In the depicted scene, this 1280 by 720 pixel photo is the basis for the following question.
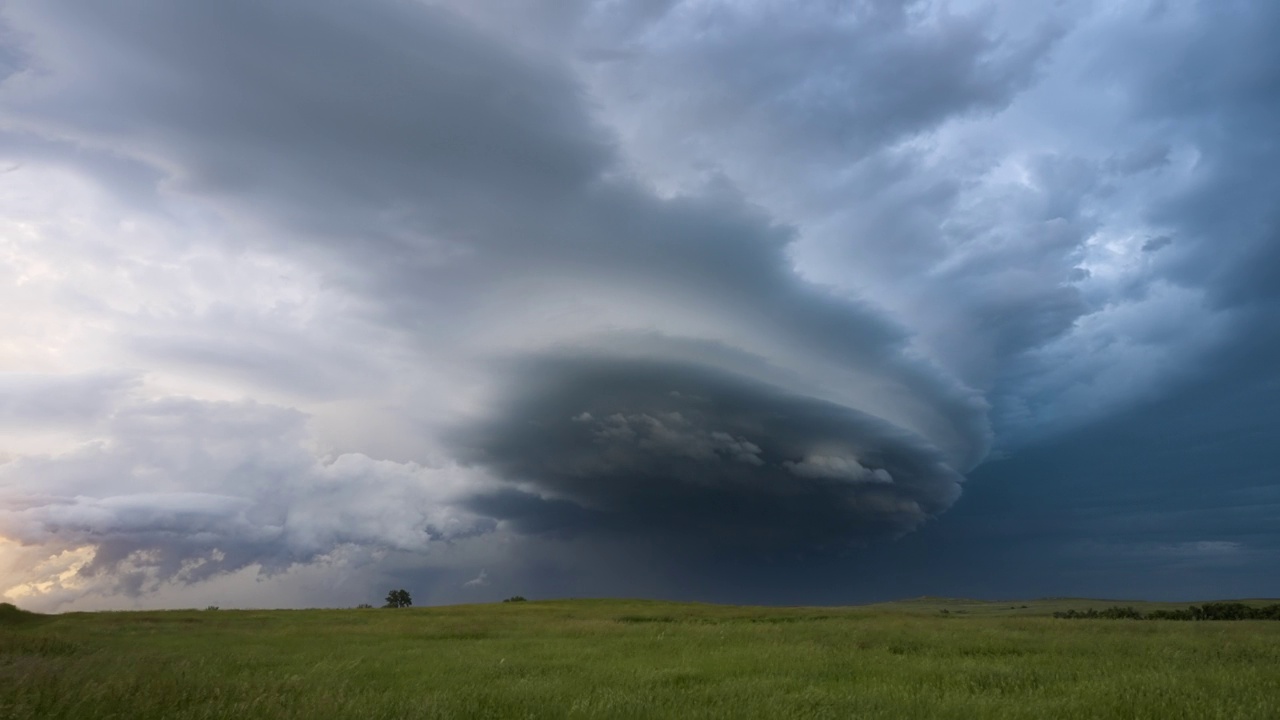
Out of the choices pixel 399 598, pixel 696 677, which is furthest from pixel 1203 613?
pixel 399 598

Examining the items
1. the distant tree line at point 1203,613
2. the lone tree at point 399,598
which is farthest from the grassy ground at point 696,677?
the lone tree at point 399,598

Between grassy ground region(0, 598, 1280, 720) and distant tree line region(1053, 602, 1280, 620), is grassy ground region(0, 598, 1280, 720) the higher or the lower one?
the higher one

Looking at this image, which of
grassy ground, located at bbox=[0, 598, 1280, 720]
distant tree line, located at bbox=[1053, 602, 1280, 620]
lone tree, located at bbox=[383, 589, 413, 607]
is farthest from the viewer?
lone tree, located at bbox=[383, 589, 413, 607]

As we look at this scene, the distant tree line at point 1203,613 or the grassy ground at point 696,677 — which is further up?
the grassy ground at point 696,677

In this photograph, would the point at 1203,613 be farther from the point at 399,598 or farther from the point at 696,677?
the point at 399,598

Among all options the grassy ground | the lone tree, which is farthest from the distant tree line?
the lone tree

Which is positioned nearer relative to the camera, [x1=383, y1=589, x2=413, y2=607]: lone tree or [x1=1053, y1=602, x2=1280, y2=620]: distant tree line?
[x1=1053, y1=602, x2=1280, y2=620]: distant tree line

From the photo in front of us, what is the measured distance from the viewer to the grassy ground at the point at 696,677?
9.64 m

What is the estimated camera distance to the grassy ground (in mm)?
9641

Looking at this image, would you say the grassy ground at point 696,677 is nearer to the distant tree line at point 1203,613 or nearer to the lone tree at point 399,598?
the distant tree line at point 1203,613

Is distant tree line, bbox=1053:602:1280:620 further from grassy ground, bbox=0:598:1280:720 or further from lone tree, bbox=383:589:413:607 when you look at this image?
lone tree, bbox=383:589:413:607

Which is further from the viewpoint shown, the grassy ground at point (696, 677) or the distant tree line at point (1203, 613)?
the distant tree line at point (1203, 613)

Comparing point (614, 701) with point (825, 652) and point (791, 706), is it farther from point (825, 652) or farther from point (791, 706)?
point (825, 652)

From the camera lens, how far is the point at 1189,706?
32.6ft
